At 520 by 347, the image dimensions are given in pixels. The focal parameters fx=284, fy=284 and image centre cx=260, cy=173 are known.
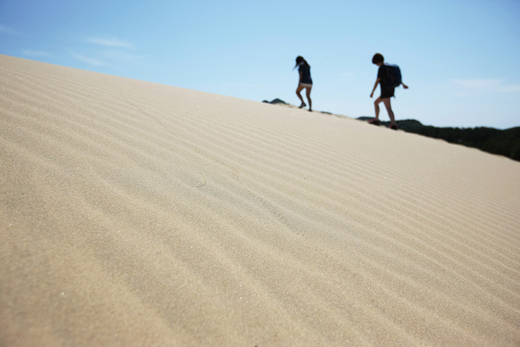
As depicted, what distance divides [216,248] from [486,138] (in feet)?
39.0

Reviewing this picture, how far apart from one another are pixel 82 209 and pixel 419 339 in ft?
4.63

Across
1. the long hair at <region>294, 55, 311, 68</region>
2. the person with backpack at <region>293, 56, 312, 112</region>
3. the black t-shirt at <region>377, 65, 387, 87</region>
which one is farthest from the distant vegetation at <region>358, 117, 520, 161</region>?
the long hair at <region>294, 55, 311, 68</region>

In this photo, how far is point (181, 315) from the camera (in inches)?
34.7

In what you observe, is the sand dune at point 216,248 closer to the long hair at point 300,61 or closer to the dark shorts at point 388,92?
the dark shorts at point 388,92

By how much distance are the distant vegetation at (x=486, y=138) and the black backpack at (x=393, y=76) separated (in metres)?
3.62

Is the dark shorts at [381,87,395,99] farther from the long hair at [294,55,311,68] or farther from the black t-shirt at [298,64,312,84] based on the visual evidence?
→ the long hair at [294,55,311,68]

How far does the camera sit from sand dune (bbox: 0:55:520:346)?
0.86 metres

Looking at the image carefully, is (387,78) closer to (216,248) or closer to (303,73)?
(303,73)

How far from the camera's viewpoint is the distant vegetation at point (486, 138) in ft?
27.0

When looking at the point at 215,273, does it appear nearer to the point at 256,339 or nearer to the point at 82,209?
the point at 256,339

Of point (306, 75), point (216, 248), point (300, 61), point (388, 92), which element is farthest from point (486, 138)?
point (216, 248)

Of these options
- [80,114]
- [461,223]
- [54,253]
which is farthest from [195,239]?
[461,223]

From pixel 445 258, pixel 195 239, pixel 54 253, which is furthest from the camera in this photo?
pixel 445 258

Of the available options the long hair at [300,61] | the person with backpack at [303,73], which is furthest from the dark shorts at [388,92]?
the long hair at [300,61]
